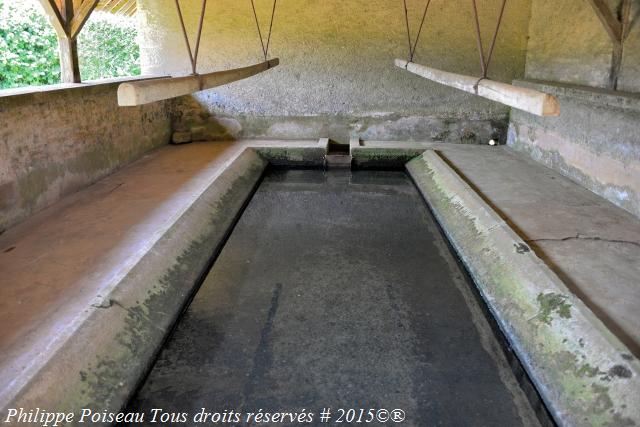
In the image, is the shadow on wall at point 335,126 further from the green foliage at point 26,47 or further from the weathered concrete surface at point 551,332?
the green foliage at point 26,47

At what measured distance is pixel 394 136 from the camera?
7805 mm

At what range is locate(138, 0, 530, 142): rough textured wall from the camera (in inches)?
292

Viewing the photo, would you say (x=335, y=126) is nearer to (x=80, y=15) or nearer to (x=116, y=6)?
(x=80, y=15)

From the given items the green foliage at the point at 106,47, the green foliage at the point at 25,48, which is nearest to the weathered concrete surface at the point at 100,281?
the green foliage at the point at 25,48

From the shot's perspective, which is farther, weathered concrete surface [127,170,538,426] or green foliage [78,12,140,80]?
green foliage [78,12,140,80]

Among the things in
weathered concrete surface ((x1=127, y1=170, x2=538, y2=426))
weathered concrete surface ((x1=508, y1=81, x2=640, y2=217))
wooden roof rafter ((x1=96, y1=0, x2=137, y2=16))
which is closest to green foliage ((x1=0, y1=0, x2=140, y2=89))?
wooden roof rafter ((x1=96, y1=0, x2=137, y2=16))

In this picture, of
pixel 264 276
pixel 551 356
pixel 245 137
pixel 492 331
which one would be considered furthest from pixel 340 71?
pixel 551 356

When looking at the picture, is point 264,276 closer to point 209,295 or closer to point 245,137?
point 209,295

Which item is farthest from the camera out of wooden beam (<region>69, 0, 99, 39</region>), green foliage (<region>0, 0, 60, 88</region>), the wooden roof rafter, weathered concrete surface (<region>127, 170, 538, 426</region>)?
green foliage (<region>0, 0, 60, 88</region>)

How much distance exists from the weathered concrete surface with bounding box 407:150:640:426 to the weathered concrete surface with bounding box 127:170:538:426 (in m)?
0.15

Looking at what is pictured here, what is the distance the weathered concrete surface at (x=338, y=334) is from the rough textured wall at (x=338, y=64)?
10.7 ft

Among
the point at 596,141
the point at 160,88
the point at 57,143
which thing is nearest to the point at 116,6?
the point at 57,143

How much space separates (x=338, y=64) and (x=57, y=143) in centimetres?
434

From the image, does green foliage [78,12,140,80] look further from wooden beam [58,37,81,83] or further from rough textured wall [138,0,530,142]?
wooden beam [58,37,81,83]
